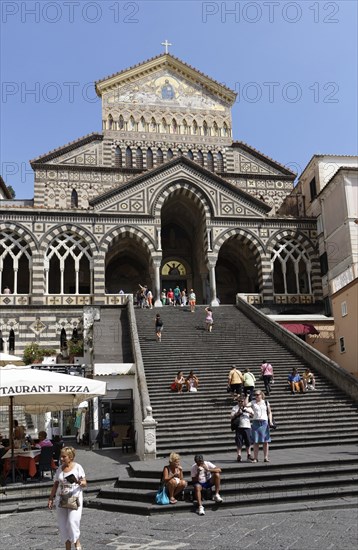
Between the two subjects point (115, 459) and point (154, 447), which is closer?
point (154, 447)

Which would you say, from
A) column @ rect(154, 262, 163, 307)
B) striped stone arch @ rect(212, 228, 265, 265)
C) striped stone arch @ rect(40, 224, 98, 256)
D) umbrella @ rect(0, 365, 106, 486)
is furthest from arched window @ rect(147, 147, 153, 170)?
umbrella @ rect(0, 365, 106, 486)

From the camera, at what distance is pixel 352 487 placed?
39.5ft

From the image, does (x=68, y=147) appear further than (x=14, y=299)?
Yes

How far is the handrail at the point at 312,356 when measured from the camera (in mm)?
19562

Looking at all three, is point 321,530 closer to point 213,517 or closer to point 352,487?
point 213,517

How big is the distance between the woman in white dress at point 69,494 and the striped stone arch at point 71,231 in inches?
983

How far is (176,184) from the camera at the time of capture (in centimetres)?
3453

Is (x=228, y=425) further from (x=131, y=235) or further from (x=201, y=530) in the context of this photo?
(x=131, y=235)

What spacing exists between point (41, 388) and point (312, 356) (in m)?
12.6

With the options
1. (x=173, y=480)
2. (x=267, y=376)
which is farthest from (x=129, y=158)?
(x=173, y=480)

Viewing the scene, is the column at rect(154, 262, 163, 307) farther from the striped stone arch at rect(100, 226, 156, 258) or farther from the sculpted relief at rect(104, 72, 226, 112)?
the sculpted relief at rect(104, 72, 226, 112)

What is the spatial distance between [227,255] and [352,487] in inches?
1066

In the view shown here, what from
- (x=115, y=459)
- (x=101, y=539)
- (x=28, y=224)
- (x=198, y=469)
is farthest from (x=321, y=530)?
(x=28, y=224)

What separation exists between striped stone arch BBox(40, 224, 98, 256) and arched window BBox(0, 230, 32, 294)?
100 cm
